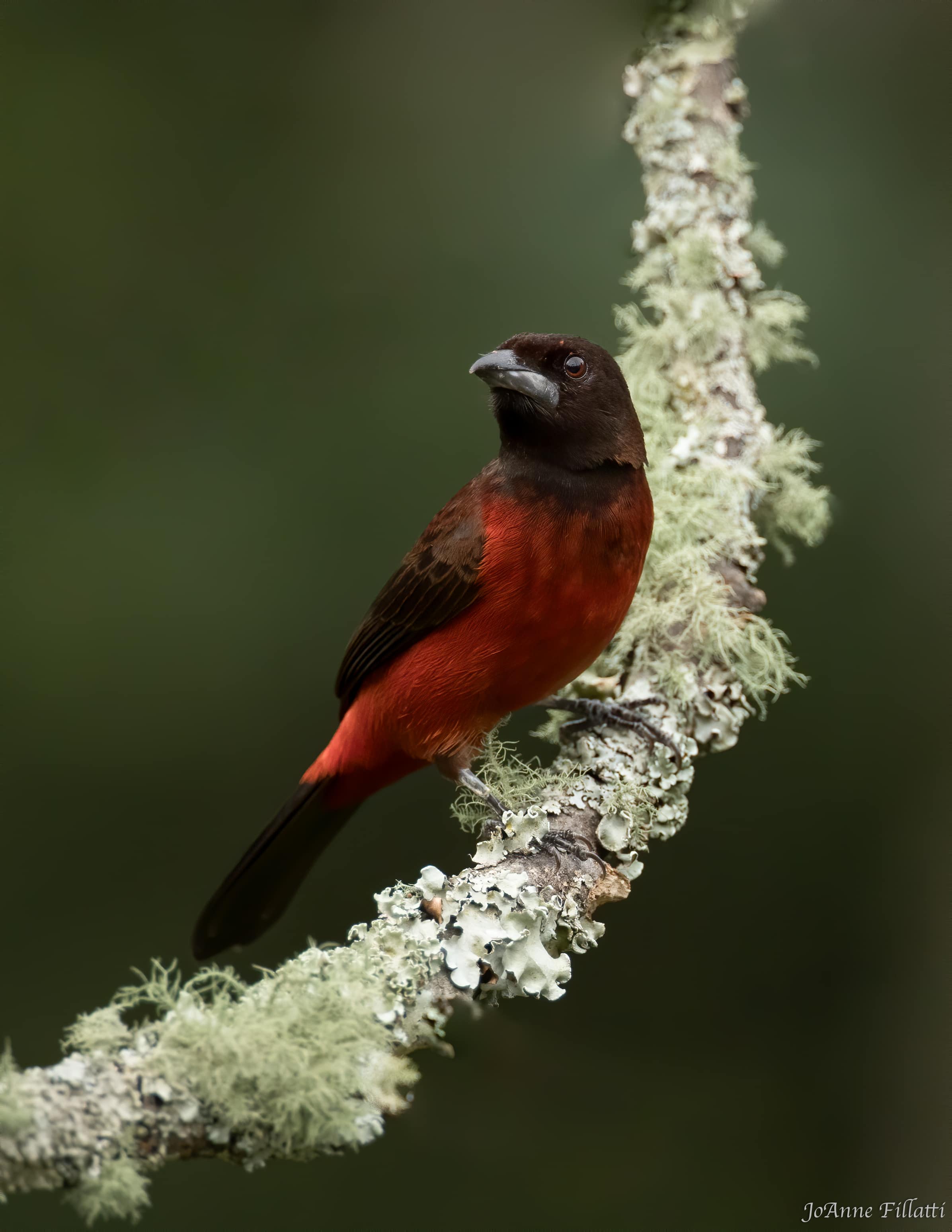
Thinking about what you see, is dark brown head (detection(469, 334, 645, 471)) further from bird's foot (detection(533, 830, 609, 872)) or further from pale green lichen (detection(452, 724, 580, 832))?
bird's foot (detection(533, 830, 609, 872))

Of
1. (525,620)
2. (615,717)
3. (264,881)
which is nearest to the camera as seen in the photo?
(525,620)

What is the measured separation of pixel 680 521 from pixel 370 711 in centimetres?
104

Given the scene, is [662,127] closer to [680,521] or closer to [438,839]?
[680,521]

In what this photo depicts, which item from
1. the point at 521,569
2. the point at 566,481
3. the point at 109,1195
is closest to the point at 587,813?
the point at 521,569

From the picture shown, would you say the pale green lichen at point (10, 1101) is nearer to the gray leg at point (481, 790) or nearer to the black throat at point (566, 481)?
the gray leg at point (481, 790)

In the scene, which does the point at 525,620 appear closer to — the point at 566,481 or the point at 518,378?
the point at 566,481

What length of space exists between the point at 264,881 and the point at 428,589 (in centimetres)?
99

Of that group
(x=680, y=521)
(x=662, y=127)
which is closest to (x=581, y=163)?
(x=662, y=127)

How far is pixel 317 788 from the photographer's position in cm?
311

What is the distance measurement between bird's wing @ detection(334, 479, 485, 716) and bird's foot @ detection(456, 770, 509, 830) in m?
0.41

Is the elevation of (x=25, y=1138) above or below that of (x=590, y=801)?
below

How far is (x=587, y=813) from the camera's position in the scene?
2.52 m

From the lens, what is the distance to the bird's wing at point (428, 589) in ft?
9.02

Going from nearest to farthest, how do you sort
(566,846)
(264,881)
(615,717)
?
(566,846) → (615,717) → (264,881)
